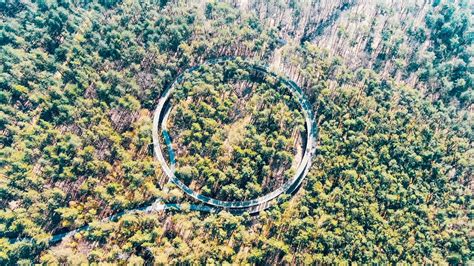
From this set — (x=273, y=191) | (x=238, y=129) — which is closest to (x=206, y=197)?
(x=273, y=191)

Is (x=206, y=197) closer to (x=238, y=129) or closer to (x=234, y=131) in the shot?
(x=234, y=131)

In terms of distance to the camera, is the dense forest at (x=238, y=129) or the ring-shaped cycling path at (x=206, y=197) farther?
the ring-shaped cycling path at (x=206, y=197)

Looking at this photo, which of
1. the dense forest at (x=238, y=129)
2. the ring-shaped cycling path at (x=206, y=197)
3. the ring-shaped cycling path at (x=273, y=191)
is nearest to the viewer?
the dense forest at (x=238, y=129)

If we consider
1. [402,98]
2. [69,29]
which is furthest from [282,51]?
[69,29]

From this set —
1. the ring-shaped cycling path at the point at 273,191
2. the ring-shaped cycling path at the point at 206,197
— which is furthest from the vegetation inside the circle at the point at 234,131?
the ring-shaped cycling path at the point at 206,197

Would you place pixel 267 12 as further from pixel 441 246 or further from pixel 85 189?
pixel 441 246

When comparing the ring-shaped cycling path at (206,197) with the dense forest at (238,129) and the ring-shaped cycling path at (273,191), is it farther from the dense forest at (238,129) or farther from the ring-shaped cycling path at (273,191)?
the dense forest at (238,129)
